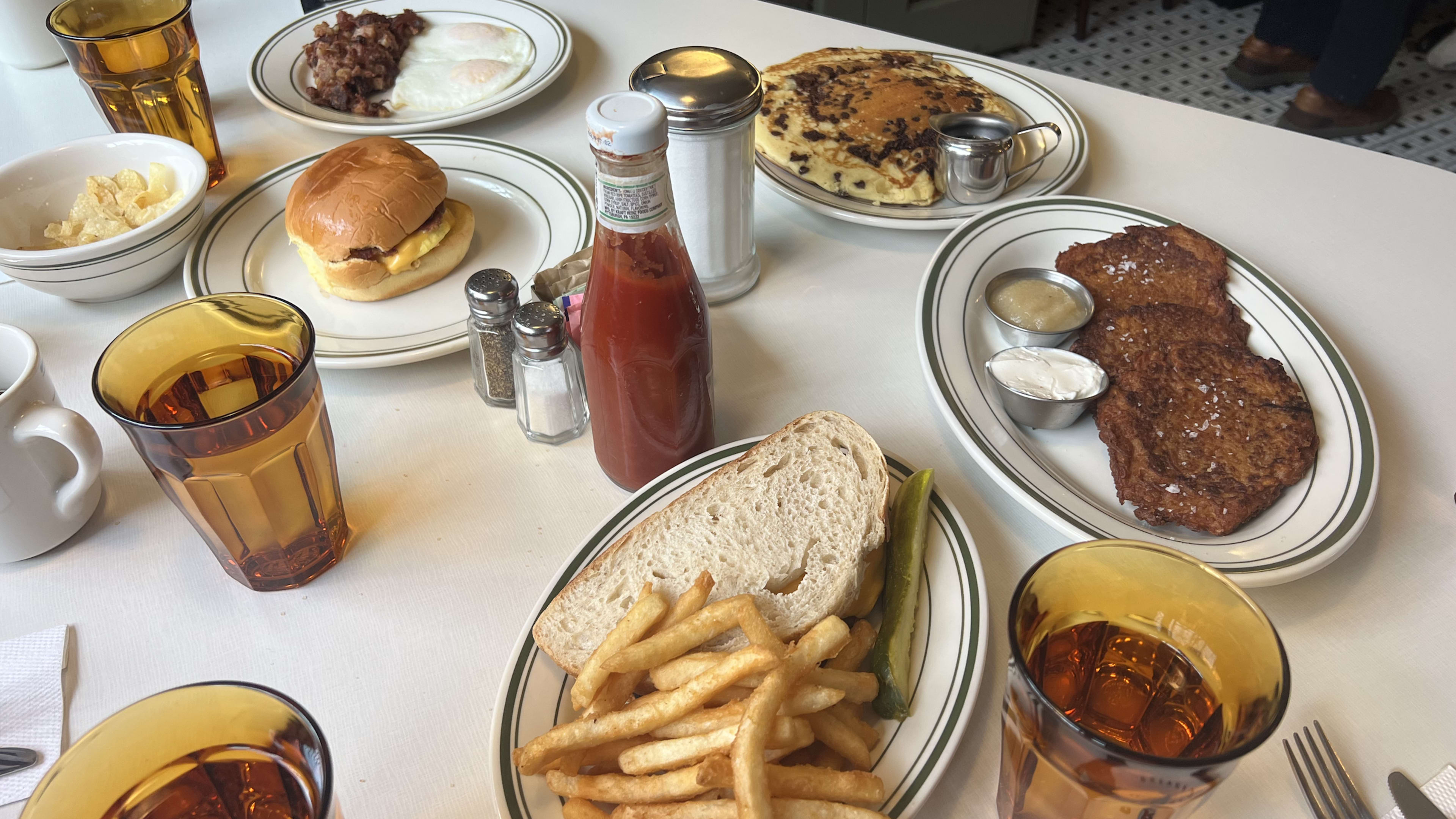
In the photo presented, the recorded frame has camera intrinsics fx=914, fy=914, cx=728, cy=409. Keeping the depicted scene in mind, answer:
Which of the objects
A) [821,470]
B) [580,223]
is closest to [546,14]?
[580,223]

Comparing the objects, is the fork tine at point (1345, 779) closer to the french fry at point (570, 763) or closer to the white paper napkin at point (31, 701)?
the french fry at point (570, 763)

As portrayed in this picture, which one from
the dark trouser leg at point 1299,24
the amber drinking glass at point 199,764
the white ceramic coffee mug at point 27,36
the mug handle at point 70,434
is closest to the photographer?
the amber drinking glass at point 199,764

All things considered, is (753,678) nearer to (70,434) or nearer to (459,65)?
(70,434)

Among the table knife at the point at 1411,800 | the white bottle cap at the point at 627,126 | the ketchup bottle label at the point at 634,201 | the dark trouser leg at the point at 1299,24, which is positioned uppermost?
the white bottle cap at the point at 627,126

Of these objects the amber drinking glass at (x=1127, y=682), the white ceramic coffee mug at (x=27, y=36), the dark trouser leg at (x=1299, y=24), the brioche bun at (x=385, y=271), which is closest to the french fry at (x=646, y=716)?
the amber drinking glass at (x=1127, y=682)

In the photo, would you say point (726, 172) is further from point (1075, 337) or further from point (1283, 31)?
point (1283, 31)

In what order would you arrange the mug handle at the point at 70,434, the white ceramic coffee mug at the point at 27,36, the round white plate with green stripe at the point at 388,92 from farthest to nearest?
1. the white ceramic coffee mug at the point at 27,36
2. the round white plate with green stripe at the point at 388,92
3. the mug handle at the point at 70,434

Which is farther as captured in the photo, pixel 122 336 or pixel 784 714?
pixel 122 336

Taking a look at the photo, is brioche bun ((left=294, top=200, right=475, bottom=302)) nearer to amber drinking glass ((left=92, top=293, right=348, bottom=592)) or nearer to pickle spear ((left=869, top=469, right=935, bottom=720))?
amber drinking glass ((left=92, top=293, right=348, bottom=592))
